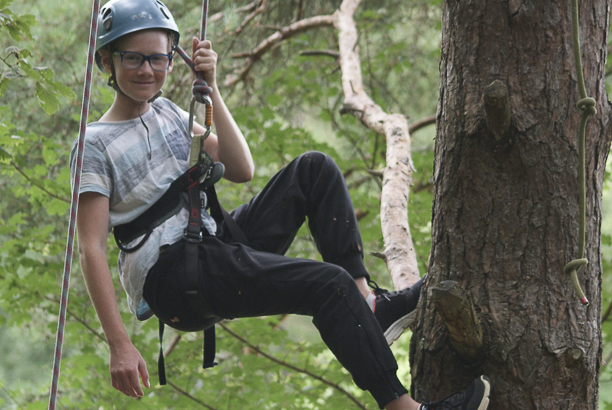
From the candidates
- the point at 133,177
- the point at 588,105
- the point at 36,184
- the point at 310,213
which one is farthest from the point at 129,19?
the point at 36,184

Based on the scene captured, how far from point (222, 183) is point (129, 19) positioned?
9.57 feet

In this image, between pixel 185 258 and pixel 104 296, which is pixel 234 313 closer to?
pixel 185 258

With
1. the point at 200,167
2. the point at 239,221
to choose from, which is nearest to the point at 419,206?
the point at 239,221

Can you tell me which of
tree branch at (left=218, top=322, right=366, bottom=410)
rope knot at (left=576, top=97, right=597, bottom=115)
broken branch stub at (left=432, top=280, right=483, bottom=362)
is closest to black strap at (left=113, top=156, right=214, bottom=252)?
broken branch stub at (left=432, top=280, right=483, bottom=362)

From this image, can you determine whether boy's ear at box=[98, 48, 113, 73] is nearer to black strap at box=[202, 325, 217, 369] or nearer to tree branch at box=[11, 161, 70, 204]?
black strap at box=[202, 325, 217, 369]

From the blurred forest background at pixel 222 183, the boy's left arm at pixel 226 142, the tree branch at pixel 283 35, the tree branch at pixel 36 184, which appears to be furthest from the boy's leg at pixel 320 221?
A: the tree branch at pixel 283 35

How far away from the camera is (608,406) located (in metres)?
3.43

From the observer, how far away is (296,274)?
175cm

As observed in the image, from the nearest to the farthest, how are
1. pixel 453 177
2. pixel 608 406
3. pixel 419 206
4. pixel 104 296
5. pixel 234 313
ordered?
pixel 453 177 → pixel 104 296 → pixel 234 313 → pixel 608 406 → pixel 419 206

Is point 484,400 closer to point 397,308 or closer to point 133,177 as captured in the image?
point 397,308

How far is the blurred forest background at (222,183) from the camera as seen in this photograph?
3480 millimetres

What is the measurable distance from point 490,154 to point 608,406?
97.4 inches

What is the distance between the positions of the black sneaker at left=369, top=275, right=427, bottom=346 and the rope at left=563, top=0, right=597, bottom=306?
0.48 m

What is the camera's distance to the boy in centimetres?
170
